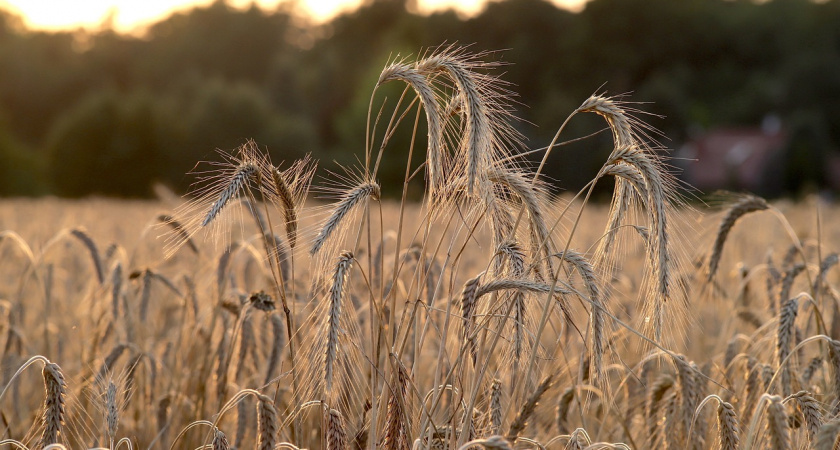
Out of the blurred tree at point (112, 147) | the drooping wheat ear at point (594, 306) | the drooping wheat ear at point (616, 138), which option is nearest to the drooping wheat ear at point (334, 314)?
the drooping wheat ear at point (594, 306)

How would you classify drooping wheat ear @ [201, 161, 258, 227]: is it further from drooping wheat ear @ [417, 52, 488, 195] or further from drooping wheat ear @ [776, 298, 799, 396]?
drooping wheat ear @ [776, 298, 799, 396]

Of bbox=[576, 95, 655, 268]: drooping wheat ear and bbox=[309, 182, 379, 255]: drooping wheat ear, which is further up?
bbox=[576, 95, 655, 268]: drooping wheat ear

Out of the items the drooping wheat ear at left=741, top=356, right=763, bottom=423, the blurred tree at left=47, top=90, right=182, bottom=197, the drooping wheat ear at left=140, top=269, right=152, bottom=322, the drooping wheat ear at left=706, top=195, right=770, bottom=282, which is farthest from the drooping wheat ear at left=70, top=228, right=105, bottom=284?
the blurred tree at left=47, top=90, right=182, bottom=197

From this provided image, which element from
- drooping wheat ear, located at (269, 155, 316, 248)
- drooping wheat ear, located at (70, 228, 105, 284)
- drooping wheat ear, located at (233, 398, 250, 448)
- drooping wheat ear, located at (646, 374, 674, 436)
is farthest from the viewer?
drooping wheat ear, located at (70, 228, 105, 284)

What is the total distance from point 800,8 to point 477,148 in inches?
2218

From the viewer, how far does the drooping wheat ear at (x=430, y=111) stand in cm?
187

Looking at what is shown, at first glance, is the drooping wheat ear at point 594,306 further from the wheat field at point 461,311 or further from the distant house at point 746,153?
the distant house at point 746,153

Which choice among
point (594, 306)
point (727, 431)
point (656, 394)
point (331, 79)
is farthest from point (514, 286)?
point (331, 79)

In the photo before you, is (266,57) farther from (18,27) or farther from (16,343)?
(16,343)

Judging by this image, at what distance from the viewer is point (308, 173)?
2160 millimetres

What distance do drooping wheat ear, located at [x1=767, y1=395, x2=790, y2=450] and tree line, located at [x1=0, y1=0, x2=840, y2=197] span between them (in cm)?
3288

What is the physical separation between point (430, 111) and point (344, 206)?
0.32m

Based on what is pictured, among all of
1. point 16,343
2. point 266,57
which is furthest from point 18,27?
point 16,343

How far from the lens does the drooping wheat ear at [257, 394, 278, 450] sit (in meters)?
1.75
